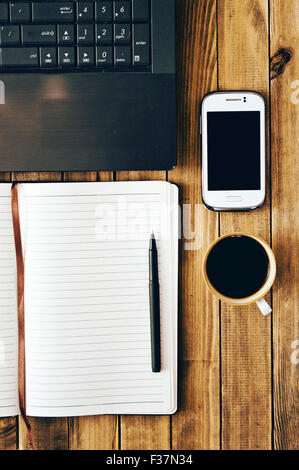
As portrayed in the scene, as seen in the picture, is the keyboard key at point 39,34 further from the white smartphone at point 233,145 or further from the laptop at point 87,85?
the white smartphone at point 233,145

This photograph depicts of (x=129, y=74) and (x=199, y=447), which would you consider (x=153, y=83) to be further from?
(x=199, y=447)

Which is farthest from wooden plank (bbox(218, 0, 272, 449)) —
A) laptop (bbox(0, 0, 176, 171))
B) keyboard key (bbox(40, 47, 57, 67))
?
keyboard key (bbox(40, 47, 57, 67))

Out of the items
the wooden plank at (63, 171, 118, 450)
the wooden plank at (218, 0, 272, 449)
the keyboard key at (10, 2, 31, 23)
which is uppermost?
the keyboard key at (10, 2, 31, 23)

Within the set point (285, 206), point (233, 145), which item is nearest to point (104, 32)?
point (233, 145)

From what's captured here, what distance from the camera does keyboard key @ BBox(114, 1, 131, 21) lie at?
46cm

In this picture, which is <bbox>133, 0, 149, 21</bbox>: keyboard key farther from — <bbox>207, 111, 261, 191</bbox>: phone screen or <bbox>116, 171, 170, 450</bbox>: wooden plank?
<bbox>116, 171, 170, 450</bbox>: wooden plank

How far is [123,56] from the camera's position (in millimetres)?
462

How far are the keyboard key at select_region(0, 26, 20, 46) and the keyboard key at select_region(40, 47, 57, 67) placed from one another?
0.03m

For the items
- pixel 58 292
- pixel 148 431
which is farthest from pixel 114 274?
pixel 148 431

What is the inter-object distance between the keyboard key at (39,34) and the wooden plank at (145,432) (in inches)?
19.2

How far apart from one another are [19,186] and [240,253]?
12.0 inches

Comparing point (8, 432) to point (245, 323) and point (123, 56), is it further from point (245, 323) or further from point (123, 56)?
point (123, 56)

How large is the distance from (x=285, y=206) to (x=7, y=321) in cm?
41

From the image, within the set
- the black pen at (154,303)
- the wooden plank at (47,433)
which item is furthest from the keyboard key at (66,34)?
the wooden plank at (47,433)
